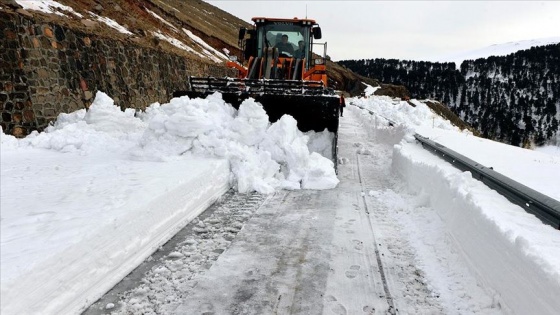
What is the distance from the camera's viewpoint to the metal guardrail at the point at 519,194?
3586mm

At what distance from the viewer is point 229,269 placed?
3.72 meters

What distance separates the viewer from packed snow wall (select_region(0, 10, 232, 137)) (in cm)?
806

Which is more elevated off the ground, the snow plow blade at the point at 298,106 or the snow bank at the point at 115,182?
the snow plow blade at the point at 298,106

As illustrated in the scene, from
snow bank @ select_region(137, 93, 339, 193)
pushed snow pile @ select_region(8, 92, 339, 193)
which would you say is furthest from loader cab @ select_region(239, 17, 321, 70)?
snow bank @ select_region(137, 93, 339, 193)

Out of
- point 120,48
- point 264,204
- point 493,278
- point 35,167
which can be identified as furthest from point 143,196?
point 120,48

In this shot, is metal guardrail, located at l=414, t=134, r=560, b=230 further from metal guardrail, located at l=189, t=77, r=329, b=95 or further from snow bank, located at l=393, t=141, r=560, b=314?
metal guardrail, located at l=189, t=77, r=329, b=95

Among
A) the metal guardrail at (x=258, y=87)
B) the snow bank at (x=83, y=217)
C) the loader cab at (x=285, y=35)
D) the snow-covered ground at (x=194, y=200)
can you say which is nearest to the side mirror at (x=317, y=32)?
the loader cab at (x=285, y=35)

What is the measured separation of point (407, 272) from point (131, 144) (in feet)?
16.8

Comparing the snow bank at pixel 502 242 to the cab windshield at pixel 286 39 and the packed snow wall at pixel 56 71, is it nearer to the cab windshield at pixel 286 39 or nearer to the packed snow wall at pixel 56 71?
the cab windshield at pixel 286 39

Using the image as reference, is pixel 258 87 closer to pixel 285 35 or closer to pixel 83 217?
pixel 285 35

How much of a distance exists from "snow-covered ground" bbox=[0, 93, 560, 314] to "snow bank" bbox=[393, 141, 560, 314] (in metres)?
0.01

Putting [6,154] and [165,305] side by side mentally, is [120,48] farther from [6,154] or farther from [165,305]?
[165,305]

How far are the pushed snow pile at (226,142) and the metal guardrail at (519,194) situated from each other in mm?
2075

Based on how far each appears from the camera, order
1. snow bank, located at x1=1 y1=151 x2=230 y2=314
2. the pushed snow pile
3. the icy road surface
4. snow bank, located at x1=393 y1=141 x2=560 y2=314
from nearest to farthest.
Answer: snow bank, located at x1=393 y1=141 x2=560 y2=314, snow bank, located at x1=1 y1=151 x2=230 y2=314, the icy road surface, the pushed snow pile
